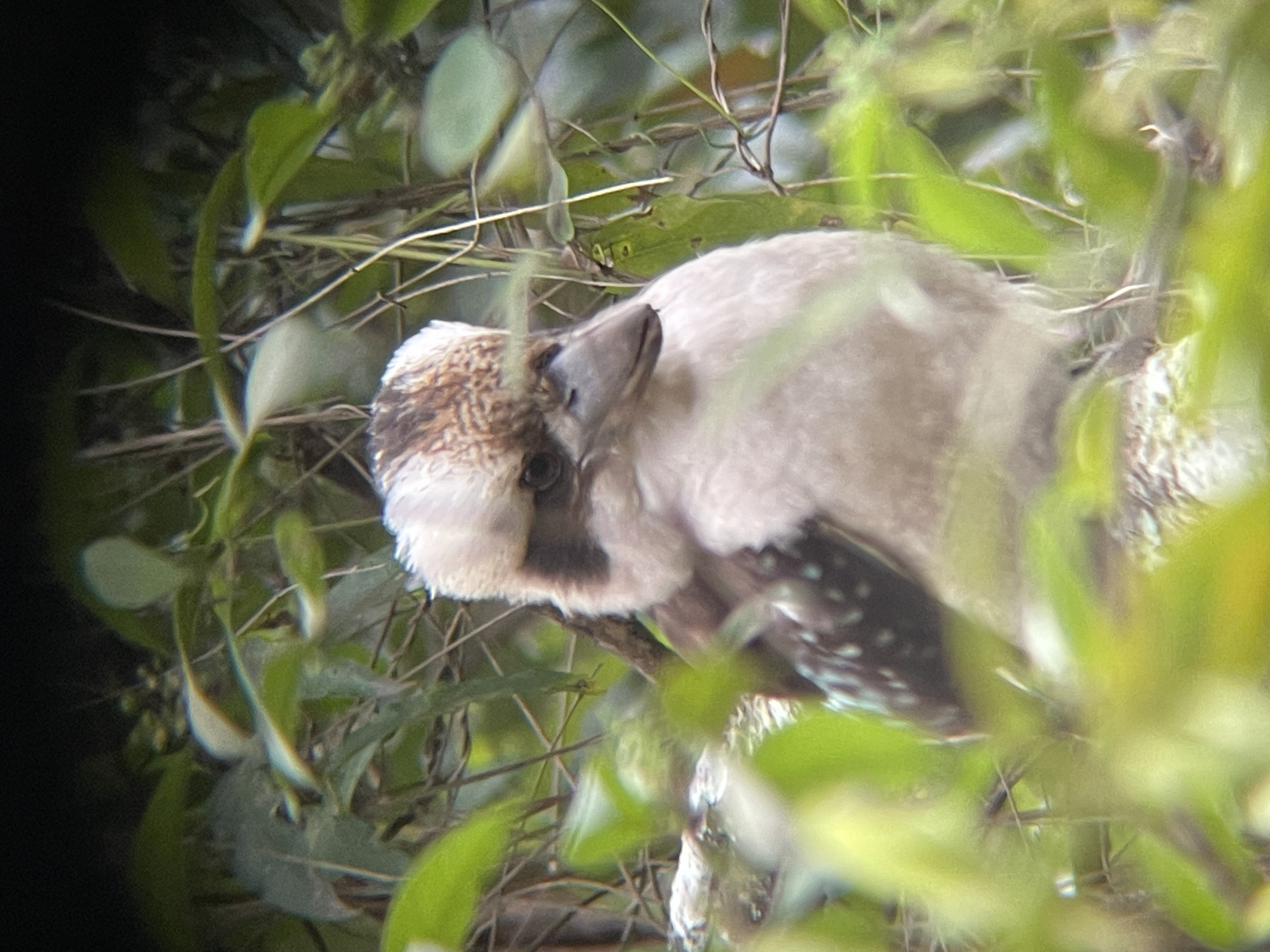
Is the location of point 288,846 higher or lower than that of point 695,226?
lower

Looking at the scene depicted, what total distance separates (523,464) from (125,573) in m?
0.26

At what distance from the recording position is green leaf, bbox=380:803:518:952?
1.51 feet

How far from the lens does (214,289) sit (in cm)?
60

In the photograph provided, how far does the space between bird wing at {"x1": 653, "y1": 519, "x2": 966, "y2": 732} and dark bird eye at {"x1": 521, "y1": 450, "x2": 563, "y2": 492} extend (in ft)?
0.38

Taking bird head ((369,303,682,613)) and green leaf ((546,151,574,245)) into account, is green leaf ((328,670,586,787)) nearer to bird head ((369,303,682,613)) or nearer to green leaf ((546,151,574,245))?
bird head ((369,303,682,613))

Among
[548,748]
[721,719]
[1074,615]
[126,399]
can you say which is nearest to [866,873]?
[1074,615]

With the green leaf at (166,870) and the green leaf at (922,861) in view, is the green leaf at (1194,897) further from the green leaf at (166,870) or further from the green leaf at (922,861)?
the green leaf at (166,870)

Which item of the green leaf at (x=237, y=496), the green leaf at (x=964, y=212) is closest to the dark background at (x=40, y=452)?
the green leaf at (x=237, y=496)

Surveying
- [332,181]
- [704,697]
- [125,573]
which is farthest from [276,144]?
[704,697]

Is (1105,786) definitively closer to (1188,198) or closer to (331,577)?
(1188,198)

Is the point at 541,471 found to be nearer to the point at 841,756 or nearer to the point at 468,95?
the point at 468,95

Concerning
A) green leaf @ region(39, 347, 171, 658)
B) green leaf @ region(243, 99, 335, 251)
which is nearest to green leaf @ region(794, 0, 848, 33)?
green leaf @ region(243, 99, 335, 251)

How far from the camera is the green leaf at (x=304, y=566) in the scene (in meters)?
0.61

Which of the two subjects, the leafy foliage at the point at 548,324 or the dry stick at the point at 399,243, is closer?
the leafy foliage at the point at 548,324
